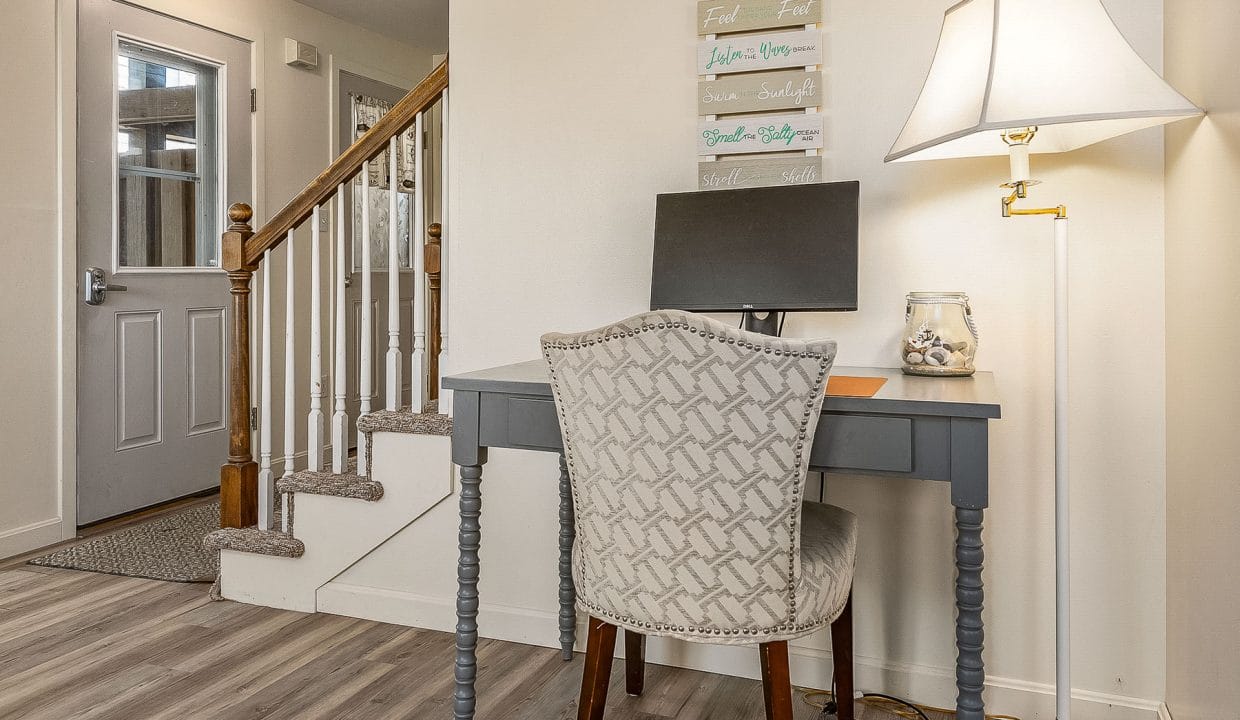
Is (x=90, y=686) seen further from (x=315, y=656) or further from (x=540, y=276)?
(x=540, y=276)

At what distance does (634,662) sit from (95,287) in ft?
8.81

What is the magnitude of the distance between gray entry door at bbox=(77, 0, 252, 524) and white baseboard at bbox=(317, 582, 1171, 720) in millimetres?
1558

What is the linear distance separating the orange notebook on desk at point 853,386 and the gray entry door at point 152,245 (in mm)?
3019

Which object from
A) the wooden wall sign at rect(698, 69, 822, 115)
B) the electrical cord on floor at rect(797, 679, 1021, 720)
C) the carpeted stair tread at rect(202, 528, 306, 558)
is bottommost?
the electrical cord on floor at rect(797, 679, 1021, 720)

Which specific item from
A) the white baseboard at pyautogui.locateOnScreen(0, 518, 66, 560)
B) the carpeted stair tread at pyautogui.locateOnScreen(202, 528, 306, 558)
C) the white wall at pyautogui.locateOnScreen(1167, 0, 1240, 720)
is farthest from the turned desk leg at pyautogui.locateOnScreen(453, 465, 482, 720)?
the white baseboard at pyautogui.locateOnScreen(0, 518, 66, 560)

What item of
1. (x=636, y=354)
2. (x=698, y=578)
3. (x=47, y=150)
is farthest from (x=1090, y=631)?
(x=47, y=150)

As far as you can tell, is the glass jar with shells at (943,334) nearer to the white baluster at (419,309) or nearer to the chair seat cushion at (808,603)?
the chair seat cushion at (808,603)

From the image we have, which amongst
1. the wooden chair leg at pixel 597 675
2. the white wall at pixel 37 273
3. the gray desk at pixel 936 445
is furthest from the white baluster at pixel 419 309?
the white wall at pixel 37 273

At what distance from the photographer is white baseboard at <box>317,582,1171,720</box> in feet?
6.45

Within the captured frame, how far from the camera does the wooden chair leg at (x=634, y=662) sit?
2117 mm

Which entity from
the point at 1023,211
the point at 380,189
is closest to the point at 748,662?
the point at 1023,211

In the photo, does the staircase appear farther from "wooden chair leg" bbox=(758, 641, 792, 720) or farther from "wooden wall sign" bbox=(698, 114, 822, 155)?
"wooden chair leg" bbox=(758, 641, 792, 720)

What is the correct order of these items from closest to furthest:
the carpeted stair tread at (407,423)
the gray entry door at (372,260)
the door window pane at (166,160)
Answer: the carpeted stair tread at (407,423), the door window pane at (166,160), the gray entry door at (372,260)

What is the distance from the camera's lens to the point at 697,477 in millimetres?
1430
